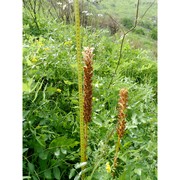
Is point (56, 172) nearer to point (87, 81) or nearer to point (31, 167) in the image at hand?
point (31, 167)

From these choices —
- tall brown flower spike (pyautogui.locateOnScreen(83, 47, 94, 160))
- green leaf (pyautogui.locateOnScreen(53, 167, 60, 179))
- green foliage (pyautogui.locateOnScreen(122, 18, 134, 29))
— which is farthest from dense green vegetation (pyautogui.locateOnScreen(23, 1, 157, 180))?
green foliage (pyautogui.locateOnScreen(122, 18, 134, 29))

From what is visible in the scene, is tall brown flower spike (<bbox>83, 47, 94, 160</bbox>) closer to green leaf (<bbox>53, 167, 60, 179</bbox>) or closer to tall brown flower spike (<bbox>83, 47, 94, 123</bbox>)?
tall brown flower spike (<bbox>83, 47, 94, 123</bbox>)

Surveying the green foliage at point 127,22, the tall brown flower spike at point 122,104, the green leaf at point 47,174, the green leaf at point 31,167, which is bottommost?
the green leaf at point 47,174

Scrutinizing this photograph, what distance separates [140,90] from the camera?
131 cm

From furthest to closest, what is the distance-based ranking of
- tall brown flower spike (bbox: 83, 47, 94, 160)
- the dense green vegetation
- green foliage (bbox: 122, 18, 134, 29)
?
green foliage (bbox: 122, 18, 134, 29), the dense green vegetation, tall brown flower spike (bbox: 83, 47, 94, 160)

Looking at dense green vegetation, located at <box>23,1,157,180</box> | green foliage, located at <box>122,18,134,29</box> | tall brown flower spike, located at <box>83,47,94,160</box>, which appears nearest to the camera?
tall brown flower spike, located at <box>83,47,94,160</box>

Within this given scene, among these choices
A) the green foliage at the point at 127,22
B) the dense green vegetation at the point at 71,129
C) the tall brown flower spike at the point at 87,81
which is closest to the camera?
the tall brown flower spike at the point at 87,81

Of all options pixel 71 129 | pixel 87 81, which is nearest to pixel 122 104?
pixel 87 81

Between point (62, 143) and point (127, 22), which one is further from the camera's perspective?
point (127, 22)

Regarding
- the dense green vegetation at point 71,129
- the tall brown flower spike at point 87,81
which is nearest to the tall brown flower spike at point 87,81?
the tall brown flower spike at point 87,81

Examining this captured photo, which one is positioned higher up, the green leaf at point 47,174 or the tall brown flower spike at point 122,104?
the tall brown flower spike at point 122,104

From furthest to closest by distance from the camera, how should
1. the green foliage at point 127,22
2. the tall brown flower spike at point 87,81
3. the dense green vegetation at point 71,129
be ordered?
1. the green foliage at point 127,22
2. the dense green vegetation at point 71,129
3. the tall brown flower spike at point 87,81

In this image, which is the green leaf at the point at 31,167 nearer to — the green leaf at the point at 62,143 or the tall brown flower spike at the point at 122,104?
the green leaf at the point at 62,143
